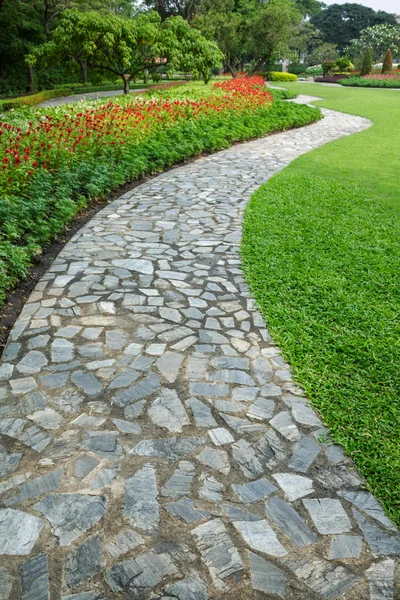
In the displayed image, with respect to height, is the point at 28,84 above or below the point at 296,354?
above

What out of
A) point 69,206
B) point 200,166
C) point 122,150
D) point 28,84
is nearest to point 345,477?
point 69,206

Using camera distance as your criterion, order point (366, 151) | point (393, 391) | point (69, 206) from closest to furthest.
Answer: point (393, 391)
point (69, 206)
point (366, 151)

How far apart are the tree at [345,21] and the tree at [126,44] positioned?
5815cm

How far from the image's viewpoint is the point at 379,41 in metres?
52.2

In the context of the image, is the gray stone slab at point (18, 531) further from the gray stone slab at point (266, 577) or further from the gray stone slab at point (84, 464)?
the gray stone slab at point (266, 577)

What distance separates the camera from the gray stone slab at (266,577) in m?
2.04

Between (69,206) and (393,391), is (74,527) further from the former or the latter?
(69,206)

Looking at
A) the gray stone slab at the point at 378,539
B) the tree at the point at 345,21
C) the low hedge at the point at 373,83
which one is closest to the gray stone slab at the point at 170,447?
the gray stone slab at the point at 378,539

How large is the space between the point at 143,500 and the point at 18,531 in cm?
61

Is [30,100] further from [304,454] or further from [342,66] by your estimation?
[342,66]

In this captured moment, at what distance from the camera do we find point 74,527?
2291 mm

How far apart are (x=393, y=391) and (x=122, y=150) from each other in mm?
6832

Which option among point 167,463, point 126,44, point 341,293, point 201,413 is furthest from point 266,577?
point 126,44

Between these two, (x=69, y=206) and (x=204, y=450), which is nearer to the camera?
(x=204, y=450)
